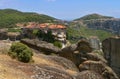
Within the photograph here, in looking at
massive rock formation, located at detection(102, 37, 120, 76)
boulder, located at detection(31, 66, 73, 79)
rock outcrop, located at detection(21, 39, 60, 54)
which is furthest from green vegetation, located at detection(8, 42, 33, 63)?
rock outcrop, located at detection(21, 39, 60, 54)

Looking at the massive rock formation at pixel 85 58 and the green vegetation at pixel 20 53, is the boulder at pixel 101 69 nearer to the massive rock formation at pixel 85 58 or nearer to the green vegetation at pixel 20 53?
the massive rock formation at pixel 85 58

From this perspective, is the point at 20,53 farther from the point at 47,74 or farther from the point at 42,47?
the point at 42,47

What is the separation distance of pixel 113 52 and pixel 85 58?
216 centimetres

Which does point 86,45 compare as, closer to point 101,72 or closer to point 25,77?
point 101,72

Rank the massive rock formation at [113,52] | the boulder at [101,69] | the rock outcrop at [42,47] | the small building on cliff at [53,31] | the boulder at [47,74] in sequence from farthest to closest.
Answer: the small building on cliff at [53,31] < the rock outcrop at [42,47] < the massive rock formation at [113,52] < the boulder at [101,69] < the boulder at [47,74]

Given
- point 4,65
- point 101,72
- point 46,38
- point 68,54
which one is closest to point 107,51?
point 68,54

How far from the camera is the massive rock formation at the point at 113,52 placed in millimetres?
25609

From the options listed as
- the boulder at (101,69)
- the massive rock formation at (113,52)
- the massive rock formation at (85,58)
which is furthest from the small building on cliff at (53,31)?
the boulder at (101,69)

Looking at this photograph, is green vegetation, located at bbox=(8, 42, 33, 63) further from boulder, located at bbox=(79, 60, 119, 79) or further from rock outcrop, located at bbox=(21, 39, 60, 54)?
rock outcrop, located at bbox=(21, 39, 60, 54)

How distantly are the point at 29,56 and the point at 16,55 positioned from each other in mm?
797

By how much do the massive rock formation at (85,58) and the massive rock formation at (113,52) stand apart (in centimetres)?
94

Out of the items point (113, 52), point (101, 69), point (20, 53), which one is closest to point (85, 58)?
point (113, 52)

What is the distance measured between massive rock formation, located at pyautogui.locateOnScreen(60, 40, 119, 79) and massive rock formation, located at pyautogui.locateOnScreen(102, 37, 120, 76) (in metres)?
0.94

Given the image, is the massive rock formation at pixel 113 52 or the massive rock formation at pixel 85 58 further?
the massive rock formation at pixel 113 52
